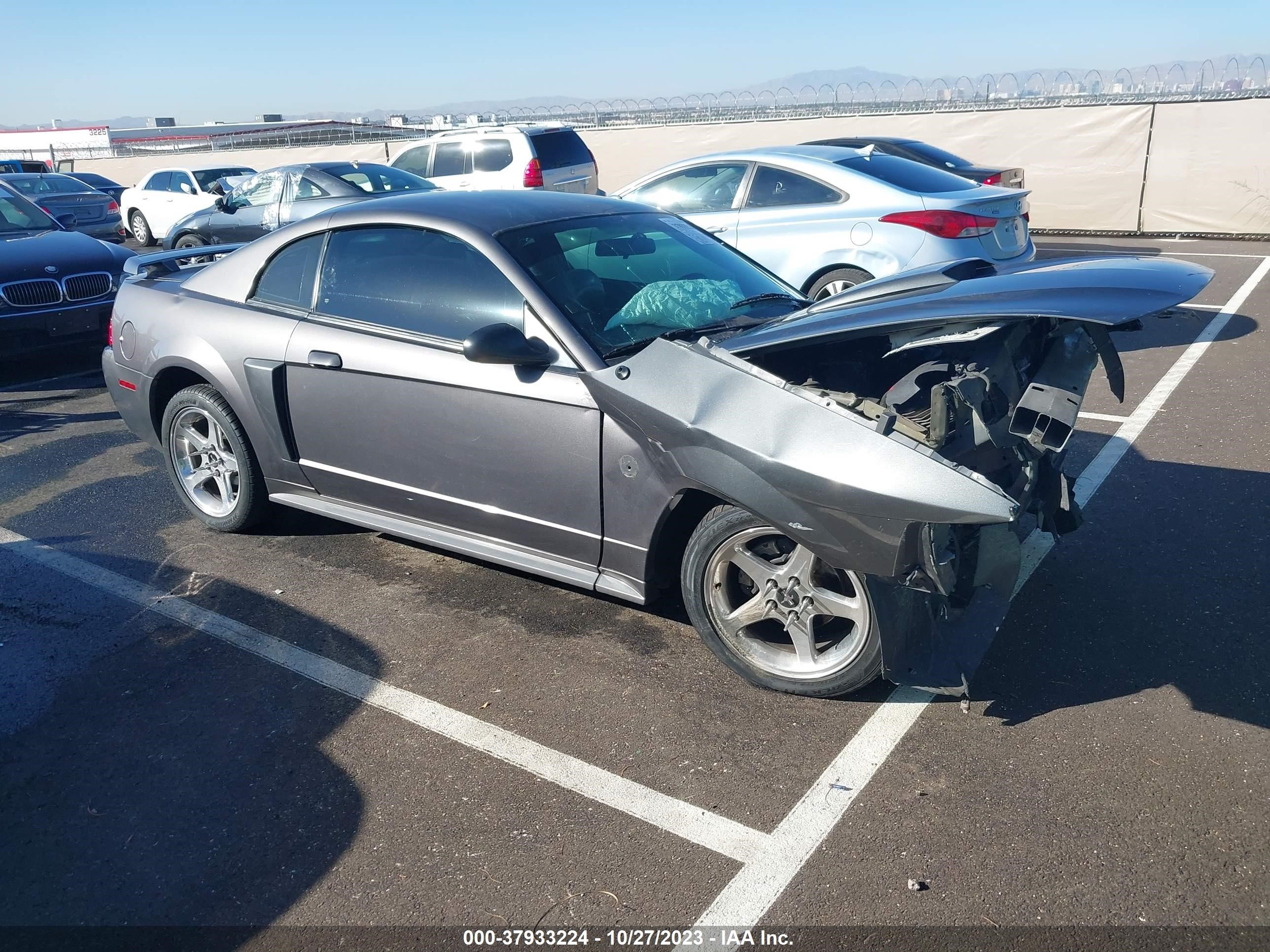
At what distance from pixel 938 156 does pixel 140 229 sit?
1432 centimetres

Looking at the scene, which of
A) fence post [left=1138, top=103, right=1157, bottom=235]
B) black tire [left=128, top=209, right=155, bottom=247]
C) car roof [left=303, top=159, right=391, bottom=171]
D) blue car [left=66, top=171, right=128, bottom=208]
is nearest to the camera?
car roof [left=303, top=159, right=391, bottom=171]

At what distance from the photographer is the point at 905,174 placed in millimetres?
8039

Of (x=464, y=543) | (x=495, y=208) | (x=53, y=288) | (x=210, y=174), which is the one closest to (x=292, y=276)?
(x=495, y=208)

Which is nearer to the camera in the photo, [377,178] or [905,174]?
[905,174]

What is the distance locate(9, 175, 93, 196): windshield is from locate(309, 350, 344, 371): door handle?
18.0 metres

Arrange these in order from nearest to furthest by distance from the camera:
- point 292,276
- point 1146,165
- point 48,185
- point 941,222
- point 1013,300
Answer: point 1013,300 < point 292,276 < point 941,222 < point 1146,165 < point 48,185

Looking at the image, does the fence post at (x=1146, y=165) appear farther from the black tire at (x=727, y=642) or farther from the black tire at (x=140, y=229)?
the black tire at (x=140, y=229)

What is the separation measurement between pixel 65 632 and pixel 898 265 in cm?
587

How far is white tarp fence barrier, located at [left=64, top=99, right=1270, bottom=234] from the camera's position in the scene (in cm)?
1489

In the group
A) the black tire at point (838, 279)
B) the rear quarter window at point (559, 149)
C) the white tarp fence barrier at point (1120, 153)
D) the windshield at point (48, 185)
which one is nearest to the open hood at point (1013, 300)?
the black tire at point (838, 279)

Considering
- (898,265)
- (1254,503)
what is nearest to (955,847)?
(1254,503)

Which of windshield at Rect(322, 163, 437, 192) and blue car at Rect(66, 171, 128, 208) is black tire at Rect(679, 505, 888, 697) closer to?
windshield at Rect(322, 163, 437, 192)

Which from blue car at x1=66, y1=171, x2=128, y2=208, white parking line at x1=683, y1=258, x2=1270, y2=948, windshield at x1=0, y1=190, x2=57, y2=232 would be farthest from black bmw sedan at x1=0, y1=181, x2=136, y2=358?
blue car at x1=66, y1=171, x2=128, y2=208

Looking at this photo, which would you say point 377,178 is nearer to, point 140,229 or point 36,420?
point 36,420
